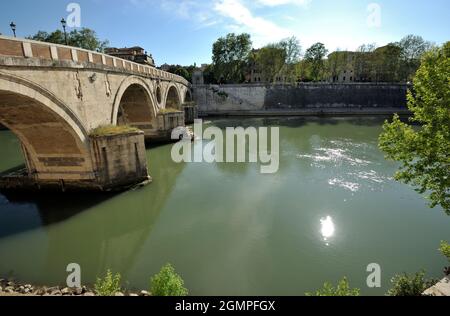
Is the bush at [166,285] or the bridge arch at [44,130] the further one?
the bridge arch at [44,130]

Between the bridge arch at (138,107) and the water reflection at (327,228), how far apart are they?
16.3 m

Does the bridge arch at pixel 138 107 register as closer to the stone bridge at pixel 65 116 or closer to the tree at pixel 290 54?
the stone bridge at pixel 65 116

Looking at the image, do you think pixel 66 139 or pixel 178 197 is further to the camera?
pixel 178 197

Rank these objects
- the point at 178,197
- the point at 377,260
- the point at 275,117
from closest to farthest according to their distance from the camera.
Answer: the point at 377,260 < the point at 178,197 < the point at 275,117

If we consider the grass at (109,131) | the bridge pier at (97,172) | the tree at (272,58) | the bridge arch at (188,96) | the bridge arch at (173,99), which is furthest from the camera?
the tree at (272,58)

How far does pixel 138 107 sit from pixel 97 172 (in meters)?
11.5

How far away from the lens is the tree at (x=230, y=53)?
5212 cm

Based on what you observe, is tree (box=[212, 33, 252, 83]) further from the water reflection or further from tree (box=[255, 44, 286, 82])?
the water reflection

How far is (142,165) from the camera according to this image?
13.9 metres

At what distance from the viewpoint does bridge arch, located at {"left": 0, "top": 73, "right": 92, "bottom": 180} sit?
9.59 metres

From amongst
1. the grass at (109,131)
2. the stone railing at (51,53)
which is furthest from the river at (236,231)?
the stone railing at (51,53)
